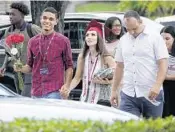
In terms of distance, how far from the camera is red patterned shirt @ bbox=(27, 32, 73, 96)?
9164mm

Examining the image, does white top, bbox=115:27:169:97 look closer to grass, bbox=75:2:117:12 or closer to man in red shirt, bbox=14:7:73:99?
man in red shirt, bbox=14:7:73:99

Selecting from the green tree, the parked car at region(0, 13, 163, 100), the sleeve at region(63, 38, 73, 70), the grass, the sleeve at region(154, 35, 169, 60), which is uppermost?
the sleeve at region(154, 35, 169, 60)

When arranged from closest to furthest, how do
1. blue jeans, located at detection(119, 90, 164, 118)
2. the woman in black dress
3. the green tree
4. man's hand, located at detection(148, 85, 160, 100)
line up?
man's hand, located at detection(148, 85, 160, 100) → blue jeans, located at detection(119, 90, 164, 118) → the woman in black dress → the green tree

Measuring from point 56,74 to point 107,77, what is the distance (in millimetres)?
697

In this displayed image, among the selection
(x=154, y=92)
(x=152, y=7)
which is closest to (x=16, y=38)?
(x=154, y=92)

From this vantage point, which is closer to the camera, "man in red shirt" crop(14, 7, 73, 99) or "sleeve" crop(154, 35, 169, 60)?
"sleeve" crop(154, 35, 169, 60)

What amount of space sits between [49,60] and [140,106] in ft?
4.18

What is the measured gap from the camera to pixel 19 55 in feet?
33.1

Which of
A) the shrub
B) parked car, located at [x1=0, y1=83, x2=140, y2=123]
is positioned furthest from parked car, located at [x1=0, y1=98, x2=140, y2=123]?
the shrub

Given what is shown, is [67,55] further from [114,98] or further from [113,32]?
[113,32]

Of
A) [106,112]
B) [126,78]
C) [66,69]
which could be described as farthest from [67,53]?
[106,112]

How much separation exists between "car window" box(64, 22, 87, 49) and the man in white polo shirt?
3.28m

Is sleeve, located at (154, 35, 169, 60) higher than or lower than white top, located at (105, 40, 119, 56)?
higher

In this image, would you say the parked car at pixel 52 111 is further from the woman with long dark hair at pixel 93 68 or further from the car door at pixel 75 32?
the car door at pixel 75 32
